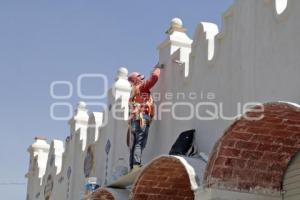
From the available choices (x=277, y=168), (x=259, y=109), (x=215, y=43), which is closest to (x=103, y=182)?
(x=215, y=43)

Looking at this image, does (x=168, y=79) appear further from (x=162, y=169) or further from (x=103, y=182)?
(x=103, y=182)

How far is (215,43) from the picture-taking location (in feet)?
37.4

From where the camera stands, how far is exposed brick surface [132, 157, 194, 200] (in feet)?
36.9

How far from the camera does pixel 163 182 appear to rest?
1187 cm

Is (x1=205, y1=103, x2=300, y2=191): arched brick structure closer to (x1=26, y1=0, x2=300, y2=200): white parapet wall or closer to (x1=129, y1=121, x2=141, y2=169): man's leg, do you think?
(x1=26, y1=0, x2=300, y2=200): white parapet wall

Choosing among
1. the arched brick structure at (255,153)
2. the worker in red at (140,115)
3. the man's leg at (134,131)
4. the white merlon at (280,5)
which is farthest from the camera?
the man's leg at (134,131)

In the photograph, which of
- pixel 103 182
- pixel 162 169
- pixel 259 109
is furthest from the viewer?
pixel 103 182

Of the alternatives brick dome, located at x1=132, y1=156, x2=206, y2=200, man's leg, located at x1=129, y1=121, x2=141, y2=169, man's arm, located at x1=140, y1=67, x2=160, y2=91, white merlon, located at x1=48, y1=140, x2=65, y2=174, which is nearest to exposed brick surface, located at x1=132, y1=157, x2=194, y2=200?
brick dome, located at x1=132, y1=156, x2=206, y2=200

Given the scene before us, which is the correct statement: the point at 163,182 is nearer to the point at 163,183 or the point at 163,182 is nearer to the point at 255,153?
A: the point at 163,183

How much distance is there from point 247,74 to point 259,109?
1.73m

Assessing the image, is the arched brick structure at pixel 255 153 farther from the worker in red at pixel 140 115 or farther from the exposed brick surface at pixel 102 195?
the exposed brick surface at pixel 102 195

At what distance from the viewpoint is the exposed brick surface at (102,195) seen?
555 inches

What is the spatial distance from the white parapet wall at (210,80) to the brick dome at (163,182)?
702 millimetres

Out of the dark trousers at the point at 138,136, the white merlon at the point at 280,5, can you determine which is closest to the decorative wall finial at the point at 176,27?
the dark trousers at the point at 138,136
